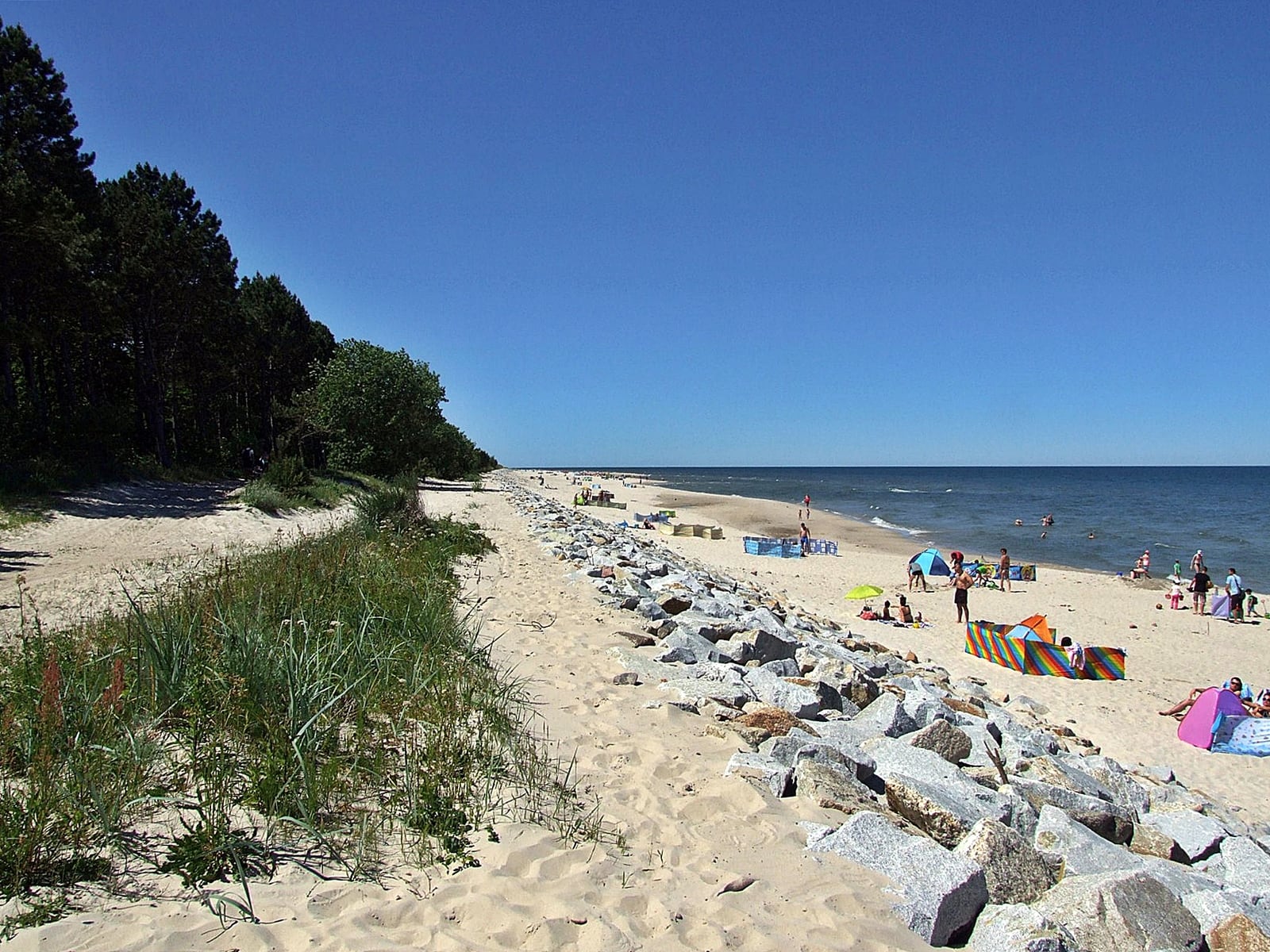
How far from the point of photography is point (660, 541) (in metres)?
25.5

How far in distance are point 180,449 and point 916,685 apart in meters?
32.1

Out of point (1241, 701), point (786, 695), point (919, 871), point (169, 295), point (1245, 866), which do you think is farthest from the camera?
point (169, 295)

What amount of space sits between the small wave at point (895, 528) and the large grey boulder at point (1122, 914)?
34962mm

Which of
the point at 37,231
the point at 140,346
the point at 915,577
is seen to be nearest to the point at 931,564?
the point at 915,577

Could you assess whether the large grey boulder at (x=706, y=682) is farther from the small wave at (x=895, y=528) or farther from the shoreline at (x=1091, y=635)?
the small wave at (x=895, y=528)

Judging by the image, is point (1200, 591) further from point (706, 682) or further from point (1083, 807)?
point (706, 682)

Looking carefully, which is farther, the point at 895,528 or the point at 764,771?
the point at 895,528

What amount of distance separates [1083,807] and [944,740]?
1.01 metres

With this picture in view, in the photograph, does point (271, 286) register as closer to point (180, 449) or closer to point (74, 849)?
point (180, 449)

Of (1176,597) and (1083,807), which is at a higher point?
(1083,807)

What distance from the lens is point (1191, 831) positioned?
13.9 feet

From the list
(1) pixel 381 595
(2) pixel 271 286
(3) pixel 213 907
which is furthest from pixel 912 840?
(2) pixel 271 286

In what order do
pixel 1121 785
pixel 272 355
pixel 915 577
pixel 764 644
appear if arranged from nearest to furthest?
1. pixel 1121 785
2. pixel 764 644
3. pixel 915 577
4. pixel 272 355

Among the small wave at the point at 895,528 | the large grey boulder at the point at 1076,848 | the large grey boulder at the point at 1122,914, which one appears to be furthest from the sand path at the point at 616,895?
the small wave at the point at 895,528
